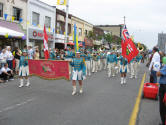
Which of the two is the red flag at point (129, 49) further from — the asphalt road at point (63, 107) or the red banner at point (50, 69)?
the red banner at point (50, 69)

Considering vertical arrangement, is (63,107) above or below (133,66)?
below

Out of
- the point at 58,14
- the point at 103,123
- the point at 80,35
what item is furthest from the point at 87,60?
the point at 80,35

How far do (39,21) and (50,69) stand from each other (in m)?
16.6

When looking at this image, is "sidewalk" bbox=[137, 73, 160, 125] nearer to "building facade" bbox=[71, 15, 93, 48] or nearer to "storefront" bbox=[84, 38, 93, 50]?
"building facade" bbox=[71, 15, 93, 48]

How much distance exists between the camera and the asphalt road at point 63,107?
520cm

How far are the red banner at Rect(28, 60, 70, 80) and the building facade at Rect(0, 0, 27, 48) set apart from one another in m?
8.34

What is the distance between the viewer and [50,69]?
8.83m

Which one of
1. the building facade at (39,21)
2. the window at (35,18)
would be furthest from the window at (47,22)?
the window at (35,18)

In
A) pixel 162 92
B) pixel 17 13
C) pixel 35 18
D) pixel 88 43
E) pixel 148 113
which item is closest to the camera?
pixel 162 92

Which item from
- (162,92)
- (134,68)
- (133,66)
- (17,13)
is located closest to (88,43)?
(17,13)

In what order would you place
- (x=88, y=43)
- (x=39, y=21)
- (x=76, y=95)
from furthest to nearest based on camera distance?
(x=88, y=43) < (x=39, y=21) < (x=76, y=95)

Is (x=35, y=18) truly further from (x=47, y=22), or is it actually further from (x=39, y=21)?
(x=47, y=22)

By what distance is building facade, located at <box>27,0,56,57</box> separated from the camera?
22.2 m

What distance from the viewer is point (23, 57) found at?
31.9ft
